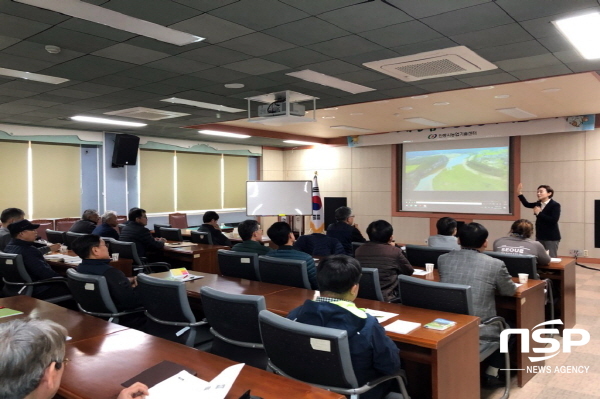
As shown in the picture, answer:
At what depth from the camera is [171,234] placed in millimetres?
7512

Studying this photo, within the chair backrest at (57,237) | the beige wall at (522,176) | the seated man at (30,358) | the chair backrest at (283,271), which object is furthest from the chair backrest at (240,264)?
the beige wall at (522,176)

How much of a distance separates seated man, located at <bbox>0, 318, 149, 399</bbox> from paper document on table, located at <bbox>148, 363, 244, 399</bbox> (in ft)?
1.32

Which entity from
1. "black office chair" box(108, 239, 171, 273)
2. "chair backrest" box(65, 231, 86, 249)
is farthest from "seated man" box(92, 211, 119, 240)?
"black office chair" box(108, 239, 171, 273)

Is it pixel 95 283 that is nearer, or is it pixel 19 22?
pixel 95 283

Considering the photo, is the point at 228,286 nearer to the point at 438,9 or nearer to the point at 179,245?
the point at 438,9

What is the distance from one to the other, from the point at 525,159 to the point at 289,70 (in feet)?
23.7

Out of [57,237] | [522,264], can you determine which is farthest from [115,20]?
[57,237]

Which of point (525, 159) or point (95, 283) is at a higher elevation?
point (525, 159)

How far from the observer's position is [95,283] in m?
3.19

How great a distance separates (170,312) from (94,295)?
68cm

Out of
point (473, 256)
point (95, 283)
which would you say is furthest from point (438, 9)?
point (95, 283)

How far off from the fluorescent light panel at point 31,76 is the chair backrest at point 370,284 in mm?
4250

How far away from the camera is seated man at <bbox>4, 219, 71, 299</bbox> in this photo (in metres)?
4.43

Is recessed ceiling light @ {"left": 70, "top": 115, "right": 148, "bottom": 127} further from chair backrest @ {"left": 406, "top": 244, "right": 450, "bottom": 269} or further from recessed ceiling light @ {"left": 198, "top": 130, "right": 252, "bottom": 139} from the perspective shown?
chair backrest @ {"left": 406, "top": 244, "right": 450, "bottom": 269}
